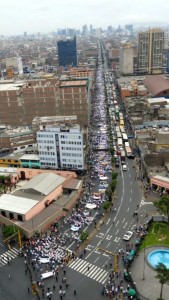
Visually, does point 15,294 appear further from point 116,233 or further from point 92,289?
point 116,233

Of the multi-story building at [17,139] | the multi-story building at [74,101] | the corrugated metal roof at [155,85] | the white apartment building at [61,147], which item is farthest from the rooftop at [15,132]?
the corrugated metal roof at [155,85]

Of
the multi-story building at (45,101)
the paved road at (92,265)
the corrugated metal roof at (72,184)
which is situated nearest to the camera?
the paved road at (92,265)

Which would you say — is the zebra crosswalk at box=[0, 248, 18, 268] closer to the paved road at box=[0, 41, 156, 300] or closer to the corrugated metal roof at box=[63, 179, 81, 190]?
the paved road at box=[0, 41, 156, 300]

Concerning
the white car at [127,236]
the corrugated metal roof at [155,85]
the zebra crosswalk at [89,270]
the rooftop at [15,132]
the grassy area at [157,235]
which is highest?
the corrugated metal roof at [155,85]

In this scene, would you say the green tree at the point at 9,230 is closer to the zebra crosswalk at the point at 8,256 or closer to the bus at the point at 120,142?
the zebra crosswalk at the point at 8,256

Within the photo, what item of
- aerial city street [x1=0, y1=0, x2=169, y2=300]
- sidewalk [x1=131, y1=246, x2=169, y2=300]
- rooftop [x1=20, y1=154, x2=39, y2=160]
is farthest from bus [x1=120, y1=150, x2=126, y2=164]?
sidewalk [x1=131, y1=246, x2=169, y2=300]

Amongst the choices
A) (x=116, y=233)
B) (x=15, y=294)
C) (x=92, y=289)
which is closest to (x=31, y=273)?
(x=15, y=294)
